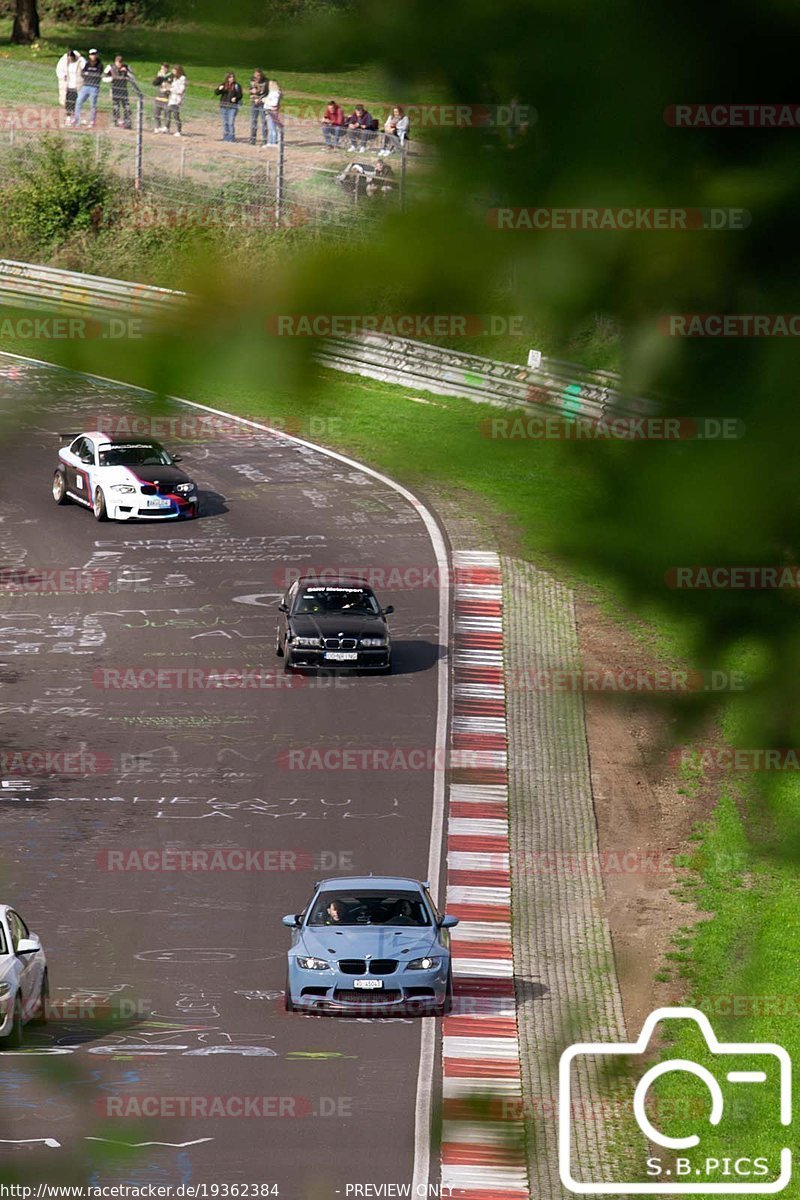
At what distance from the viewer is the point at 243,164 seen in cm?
325

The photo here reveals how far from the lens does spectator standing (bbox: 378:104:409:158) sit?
1466 mm

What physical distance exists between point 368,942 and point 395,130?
17.3 metres

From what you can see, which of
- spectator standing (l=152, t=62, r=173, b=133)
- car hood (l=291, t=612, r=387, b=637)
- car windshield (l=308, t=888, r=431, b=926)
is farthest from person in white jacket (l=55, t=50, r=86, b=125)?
car hood (l=291, t=612, r=387, b=637)

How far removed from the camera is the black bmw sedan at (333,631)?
97.1 ft

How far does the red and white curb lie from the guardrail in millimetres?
5757

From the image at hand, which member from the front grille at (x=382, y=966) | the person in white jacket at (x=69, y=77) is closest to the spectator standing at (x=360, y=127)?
the person in white jacket at (x=69, y=77)

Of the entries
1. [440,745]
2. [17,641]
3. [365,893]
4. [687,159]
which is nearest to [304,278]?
[687,159]

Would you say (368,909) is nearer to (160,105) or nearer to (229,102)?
(160,105)

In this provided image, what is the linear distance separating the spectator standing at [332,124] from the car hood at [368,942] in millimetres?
15959

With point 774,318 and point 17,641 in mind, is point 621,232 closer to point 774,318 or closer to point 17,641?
point 774,318

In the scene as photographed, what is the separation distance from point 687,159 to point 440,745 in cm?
2601

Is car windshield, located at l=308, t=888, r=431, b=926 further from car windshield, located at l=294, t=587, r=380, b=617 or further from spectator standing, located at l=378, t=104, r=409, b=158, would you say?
spectator standing, located at l=378, t=104, r=409, b=158

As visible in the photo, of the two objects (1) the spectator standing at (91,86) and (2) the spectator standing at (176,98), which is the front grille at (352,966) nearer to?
(2) the spectator standing at (176,98)

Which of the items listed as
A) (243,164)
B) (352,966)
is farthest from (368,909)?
(243,164)
